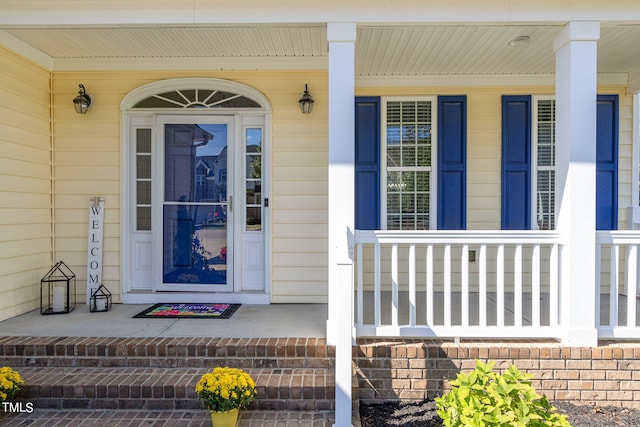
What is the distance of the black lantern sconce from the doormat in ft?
1.41

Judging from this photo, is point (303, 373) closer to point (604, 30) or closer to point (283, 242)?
point (283, 242)

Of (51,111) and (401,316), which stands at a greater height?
(51,111)

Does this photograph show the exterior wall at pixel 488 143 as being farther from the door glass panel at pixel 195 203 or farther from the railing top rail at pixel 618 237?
the door glass panel at pixel 195 203

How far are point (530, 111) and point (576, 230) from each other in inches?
81.5

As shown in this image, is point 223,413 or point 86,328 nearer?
point 223,413

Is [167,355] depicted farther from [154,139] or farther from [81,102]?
[81,102]

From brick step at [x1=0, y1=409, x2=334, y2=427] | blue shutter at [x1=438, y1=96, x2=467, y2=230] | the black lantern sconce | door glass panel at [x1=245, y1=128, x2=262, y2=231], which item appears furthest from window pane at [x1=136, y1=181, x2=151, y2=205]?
blue shutter at [x1=438, y1=96, x2=467, y2=230]

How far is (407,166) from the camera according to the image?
15.5 ft

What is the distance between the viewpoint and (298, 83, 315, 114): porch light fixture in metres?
4.21

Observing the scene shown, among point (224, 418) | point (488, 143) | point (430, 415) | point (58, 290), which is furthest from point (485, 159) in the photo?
point (58, 290)

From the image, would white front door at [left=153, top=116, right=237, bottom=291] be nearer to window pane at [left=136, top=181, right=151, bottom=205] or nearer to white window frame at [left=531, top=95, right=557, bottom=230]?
window pane at [left=136, top=181, right=151, bottom=205]

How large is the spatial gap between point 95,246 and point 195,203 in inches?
44.5

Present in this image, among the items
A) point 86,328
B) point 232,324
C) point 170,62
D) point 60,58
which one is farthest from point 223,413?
point 60,58

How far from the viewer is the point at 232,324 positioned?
3.54 metres
